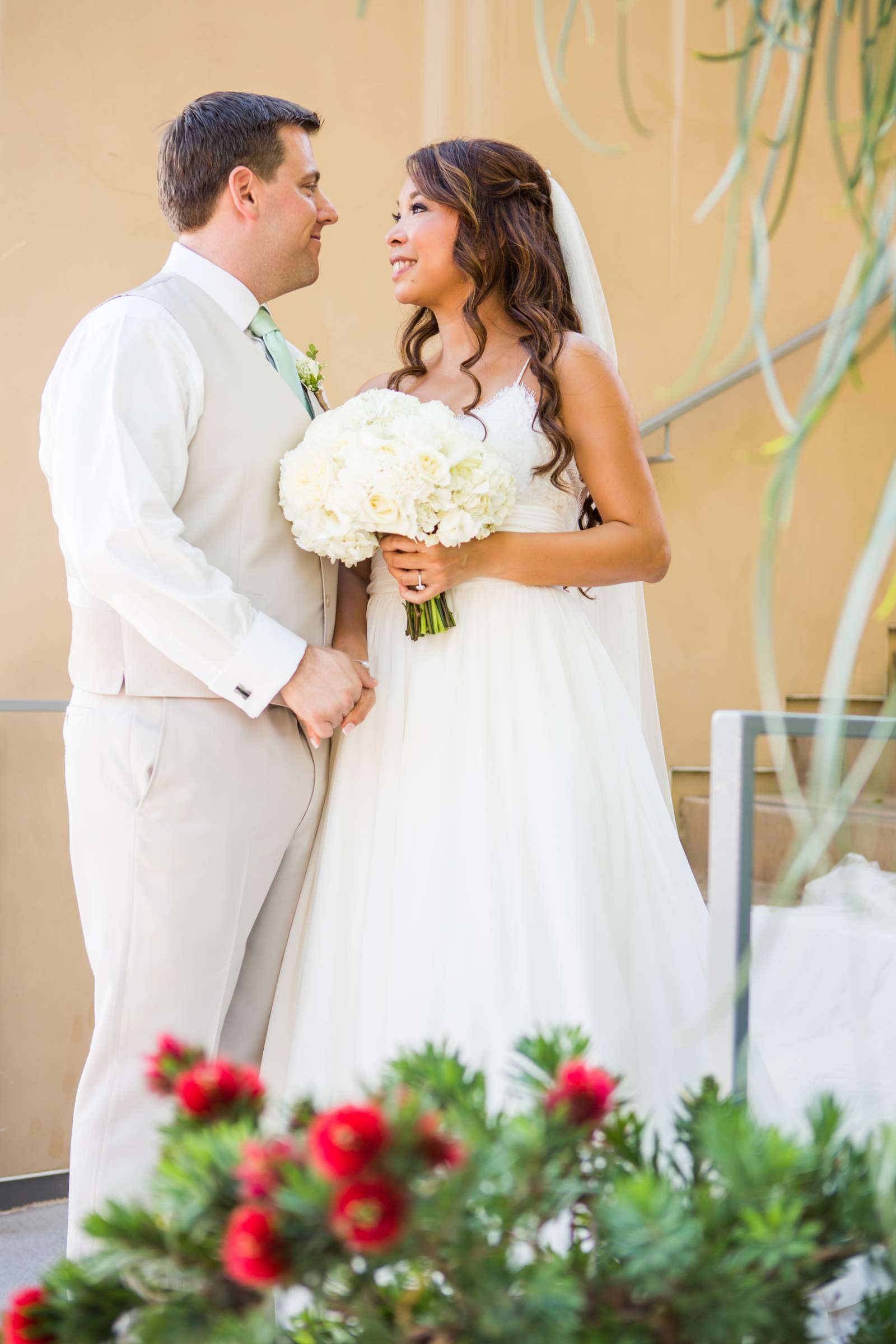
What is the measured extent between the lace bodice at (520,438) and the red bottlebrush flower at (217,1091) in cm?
126

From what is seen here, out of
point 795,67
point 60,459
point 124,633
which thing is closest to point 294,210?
point 60,459

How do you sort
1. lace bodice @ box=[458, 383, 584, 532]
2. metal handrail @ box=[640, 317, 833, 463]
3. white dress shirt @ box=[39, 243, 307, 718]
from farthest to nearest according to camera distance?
metal handrail @ box=[640, 317, 833, 463]
lace bodice @ box=[458, 383, 584, 532]
white dress shirt @ box=[39, 243, 307, 718]

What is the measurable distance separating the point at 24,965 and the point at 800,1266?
7.78 feet

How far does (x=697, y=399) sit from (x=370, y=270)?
1055 mm

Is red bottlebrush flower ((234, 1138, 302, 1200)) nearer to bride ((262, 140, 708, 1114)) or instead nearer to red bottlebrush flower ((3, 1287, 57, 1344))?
red bottlebrush flower ((3, 1287, 57, 1344))

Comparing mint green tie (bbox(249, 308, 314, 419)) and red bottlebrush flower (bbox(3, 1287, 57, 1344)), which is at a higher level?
mint green tie (bbox(249, 308, 314, 419))

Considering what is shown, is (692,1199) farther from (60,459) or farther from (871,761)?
(60,459)

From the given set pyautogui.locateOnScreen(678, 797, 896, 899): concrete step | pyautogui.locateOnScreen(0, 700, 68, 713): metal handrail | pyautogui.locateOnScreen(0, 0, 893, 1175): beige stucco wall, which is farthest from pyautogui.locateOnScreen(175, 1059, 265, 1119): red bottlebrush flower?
pyautogui.locateOnScreen(0, 700, 68, 713): metal handrail

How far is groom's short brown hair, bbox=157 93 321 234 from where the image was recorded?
1901 mm

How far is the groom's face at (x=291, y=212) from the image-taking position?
1.92 m

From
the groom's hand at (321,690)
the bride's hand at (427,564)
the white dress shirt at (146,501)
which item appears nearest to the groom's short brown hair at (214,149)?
the white dress shirt at (146,501)

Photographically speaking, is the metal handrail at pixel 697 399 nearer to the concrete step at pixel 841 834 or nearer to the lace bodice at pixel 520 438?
the lace bodice at pixel 520 438

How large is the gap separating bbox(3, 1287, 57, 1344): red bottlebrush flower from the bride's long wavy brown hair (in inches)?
56.3

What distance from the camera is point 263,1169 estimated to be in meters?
0.58
